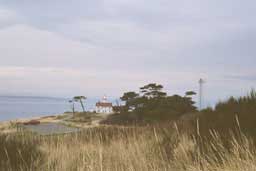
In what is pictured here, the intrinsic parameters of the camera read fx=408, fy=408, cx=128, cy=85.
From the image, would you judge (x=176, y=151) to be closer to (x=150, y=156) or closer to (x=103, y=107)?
(x=150, y=156)

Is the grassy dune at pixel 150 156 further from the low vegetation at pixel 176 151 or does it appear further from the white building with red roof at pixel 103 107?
Answer: the white building with red roof at pixel 103 107

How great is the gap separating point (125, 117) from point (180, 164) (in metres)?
17.4

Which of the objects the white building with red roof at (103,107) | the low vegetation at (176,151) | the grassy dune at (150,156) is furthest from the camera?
the white building with red roof at (103,107)

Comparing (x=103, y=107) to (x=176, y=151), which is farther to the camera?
(x=103, y=107)

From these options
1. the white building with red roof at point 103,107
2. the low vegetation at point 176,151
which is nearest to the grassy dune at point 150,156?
the low vegetation at point 176,151

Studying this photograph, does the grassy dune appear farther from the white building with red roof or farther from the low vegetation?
the white building with red roof

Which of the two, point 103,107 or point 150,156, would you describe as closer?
point 150,156

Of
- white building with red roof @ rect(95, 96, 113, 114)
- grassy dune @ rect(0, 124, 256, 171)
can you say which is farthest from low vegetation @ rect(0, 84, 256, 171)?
white building with red roof @ rect(95, 96, 113, 114)

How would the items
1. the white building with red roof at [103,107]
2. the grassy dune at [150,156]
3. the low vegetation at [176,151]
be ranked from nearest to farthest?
the grassy dune at [150,156] < the low vegetation at [176,151] < the white building with red roof at [103,107]

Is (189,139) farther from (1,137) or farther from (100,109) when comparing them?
(100,109)

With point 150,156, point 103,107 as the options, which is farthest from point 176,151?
point 103,107

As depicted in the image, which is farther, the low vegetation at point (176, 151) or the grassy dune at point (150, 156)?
the low vegetation at point (176, 151)

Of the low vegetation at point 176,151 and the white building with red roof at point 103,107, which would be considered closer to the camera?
the low vegetation at point 176,151

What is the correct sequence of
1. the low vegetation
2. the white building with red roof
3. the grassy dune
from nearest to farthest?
the grassy dune, the low vegetation, the white building with red roof
